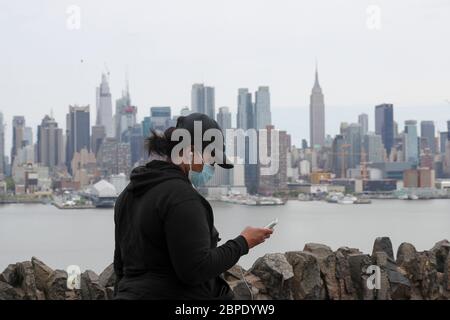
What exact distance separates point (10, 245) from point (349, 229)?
31.7ft

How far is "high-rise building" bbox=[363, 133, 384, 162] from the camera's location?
10.5m

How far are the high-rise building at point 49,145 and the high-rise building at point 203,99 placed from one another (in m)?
3.47

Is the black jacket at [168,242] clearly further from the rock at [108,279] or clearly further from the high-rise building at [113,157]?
the high-rise building at [113,157]

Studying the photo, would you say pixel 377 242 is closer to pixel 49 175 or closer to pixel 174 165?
pixel 174 165

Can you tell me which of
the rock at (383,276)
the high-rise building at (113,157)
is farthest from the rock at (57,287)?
the high-rise building at (113,157)

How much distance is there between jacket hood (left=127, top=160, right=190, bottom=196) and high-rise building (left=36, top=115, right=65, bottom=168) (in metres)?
8.43

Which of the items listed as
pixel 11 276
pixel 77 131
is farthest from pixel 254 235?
pixel 77 131

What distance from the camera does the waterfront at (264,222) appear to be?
13805 mm

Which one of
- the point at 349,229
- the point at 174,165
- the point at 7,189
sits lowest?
A: the point at 349,229

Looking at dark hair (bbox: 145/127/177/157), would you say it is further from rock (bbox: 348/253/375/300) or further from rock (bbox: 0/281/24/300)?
rock (bbox: 348/253/375/300)

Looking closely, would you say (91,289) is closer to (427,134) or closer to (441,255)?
(441,255)

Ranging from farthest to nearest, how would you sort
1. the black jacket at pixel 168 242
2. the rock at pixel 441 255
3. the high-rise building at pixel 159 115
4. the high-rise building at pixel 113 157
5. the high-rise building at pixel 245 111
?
1. the high-rise building at pixel 113 157
2. the high-rise building at pixel 245 111
3. the high-rise building at pixel 159 115
4. the rock at pixel 441 255
5. the black jacket at pixel 168 242
